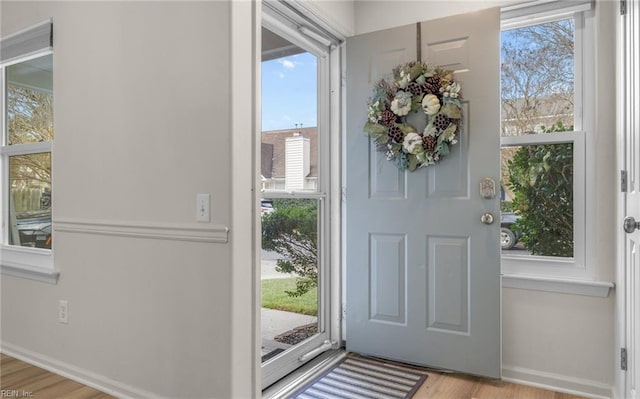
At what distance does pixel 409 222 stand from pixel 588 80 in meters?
1.18

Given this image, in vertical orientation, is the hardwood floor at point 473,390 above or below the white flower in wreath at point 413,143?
below

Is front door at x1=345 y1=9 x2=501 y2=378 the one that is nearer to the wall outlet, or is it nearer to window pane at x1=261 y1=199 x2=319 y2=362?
window pane at x1=261 y1=199 x2=319 y2=362

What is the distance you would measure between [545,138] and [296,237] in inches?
59.2

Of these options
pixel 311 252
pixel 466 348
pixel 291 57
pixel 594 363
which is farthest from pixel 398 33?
pixel 594 363

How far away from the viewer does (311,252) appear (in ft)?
8.44

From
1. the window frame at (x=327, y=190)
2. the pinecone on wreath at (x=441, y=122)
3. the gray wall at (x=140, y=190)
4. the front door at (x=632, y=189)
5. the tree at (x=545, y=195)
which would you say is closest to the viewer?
the front door at (x=632, y=189)

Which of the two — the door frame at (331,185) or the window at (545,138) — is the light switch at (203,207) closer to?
the door frame at (331,185)

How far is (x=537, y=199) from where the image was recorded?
2209 millimetres

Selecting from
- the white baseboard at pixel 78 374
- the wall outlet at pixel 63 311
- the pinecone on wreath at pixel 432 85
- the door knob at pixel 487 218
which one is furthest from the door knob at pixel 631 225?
the wall outlet at pixel 63 311

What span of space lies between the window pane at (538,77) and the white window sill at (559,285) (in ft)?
2.63

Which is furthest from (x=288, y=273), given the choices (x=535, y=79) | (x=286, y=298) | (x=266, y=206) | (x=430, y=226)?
(x=535, y=79)

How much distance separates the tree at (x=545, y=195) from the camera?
214 centimetres

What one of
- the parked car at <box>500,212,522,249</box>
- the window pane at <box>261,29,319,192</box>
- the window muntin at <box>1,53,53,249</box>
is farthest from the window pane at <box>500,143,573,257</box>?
the window muntin at <box>1,53,53,249</box>

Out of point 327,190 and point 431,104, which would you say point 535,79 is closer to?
point 431,104
